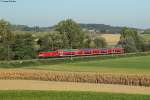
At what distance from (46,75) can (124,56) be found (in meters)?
58.6

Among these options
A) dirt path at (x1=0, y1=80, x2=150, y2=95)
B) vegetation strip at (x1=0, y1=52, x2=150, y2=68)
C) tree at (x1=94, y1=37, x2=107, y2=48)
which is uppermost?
dirt path at (x1=0, y1=80, x2=150, y2=95)

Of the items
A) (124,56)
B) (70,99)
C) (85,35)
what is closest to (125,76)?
(70,99)

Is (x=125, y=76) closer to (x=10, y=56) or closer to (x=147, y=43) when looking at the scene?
(x=10, y=56)

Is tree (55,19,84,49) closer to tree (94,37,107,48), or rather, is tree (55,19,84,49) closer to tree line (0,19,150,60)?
tree line (0,19,150,60)

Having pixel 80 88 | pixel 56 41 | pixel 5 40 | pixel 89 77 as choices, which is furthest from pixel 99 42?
pixel 80 88

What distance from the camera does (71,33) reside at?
13312cm

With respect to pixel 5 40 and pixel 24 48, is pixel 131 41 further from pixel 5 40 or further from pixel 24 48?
pixel 24 48

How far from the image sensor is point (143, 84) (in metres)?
41.9

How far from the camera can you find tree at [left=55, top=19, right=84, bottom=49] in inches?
4946

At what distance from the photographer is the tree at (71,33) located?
412 ft

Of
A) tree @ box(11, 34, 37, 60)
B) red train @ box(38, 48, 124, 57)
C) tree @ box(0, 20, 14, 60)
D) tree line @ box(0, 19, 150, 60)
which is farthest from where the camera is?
tree line @ box(0, 19, 150, 60)

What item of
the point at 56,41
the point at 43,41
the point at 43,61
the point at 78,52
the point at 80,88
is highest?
the point at 80,88

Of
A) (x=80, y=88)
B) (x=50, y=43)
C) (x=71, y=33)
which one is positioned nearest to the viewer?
(x=80, y=88)

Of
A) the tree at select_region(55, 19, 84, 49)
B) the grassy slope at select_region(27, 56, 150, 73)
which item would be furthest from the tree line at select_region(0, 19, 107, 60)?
the grassy slope at select_region(27, 56, 150, 73)
